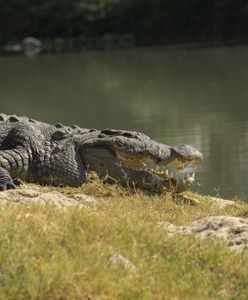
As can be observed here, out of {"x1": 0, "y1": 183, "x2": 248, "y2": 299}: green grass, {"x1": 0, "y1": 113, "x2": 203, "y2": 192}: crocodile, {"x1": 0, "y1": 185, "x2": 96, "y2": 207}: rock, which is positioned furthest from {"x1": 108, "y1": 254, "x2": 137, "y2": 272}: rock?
{"x1": 0, "y1": 113, "x2": 203, "y2": 192}: crocodile

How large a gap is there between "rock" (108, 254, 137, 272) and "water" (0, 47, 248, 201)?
3761 millimetres

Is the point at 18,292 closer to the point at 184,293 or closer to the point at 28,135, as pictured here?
the point at 184,293

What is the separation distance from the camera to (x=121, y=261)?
14.4 feet

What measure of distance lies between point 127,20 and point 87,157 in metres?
47.0

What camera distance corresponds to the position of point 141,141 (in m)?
7.14

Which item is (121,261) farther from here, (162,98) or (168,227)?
(162,98)

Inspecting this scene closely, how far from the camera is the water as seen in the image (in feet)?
40.2

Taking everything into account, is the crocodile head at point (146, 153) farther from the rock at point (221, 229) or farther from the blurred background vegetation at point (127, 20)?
the blurred background vegetation at point (127, 20)

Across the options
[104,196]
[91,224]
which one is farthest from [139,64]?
[91,224]

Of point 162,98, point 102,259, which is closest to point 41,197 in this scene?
point 102,259

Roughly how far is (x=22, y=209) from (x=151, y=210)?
1.22 meters

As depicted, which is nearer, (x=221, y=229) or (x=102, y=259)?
(x=102, y=259)

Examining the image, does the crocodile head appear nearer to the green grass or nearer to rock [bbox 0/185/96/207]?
rock [bbox 0/185/96/207]

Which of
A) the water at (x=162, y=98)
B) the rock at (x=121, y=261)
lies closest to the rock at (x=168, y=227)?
the rock at (x=121, y=261)
